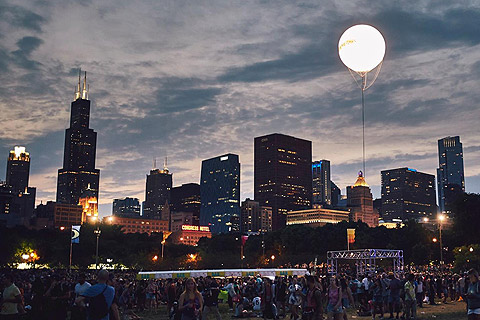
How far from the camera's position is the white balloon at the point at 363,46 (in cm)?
1936

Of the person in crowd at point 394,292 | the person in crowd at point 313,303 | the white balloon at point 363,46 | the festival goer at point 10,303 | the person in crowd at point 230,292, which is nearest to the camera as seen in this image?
the festival goer at point 10,303

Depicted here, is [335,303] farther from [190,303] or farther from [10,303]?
[10,303]

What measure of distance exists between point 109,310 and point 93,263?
104107mm

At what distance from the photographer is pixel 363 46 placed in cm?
1934

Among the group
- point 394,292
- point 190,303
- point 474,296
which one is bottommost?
point 394,292

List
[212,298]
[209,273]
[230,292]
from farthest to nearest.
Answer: [209,273] < [230,292] < [212,298]

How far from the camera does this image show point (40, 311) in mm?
18547

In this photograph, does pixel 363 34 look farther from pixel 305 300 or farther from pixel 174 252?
pixel 174 252

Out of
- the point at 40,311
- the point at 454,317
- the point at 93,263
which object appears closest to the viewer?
the point at 40,311

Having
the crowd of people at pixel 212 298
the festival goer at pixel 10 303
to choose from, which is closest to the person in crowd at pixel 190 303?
the crowd of people at pixel 212 298

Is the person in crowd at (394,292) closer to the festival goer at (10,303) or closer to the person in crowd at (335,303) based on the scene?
the person in crowd at (335,303)

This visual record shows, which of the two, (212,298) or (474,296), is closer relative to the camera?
(474,296)

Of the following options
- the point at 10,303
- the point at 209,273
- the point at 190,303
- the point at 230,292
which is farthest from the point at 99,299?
the point at 209,273

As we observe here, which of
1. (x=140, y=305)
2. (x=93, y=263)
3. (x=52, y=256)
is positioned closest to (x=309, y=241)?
(x=93, y=263)
